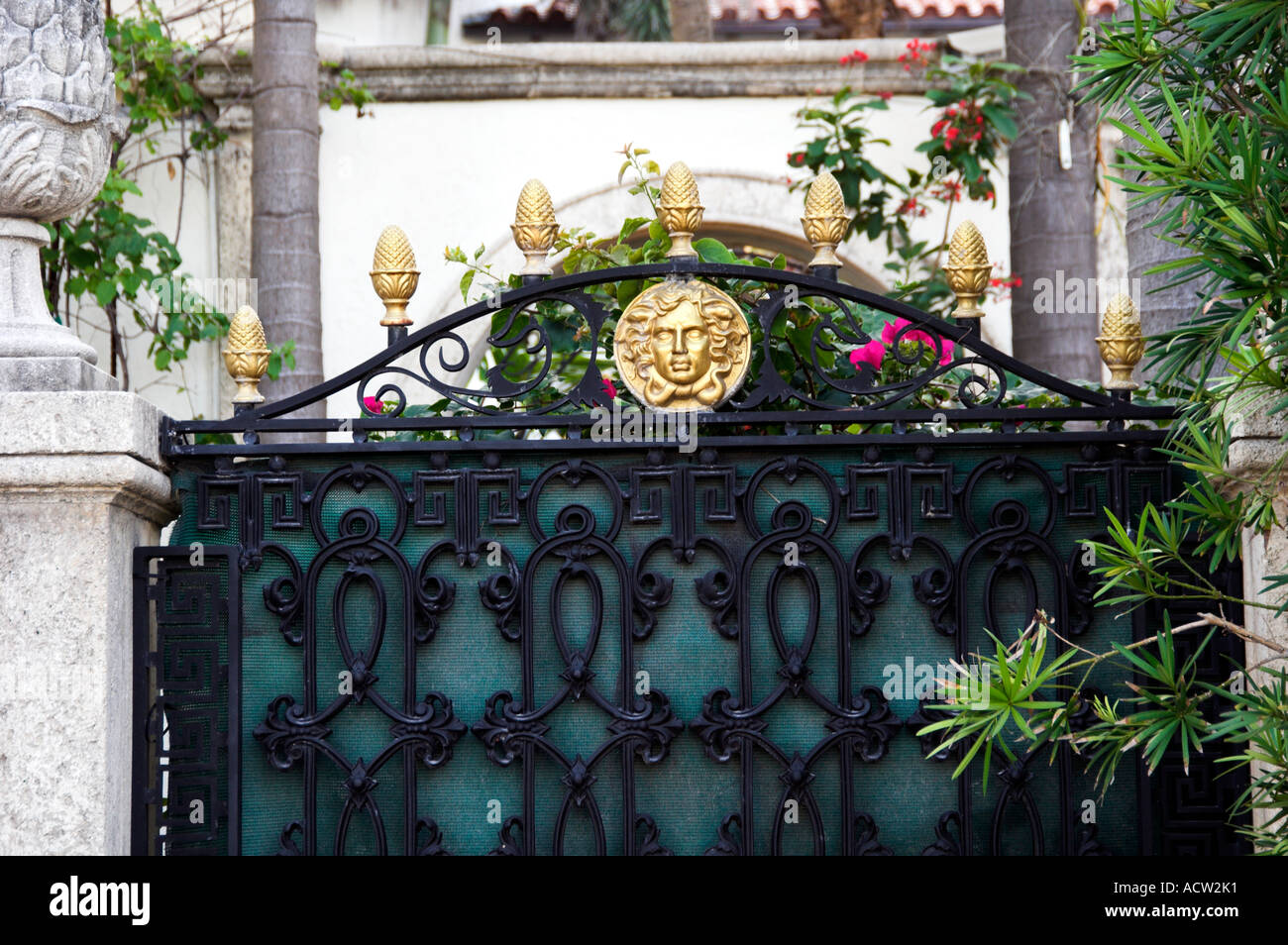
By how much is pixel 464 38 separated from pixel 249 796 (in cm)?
1093

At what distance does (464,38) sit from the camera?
1331cm

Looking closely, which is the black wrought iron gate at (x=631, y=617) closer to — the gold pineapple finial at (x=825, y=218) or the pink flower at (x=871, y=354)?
the gold pineapple finial at (x=825, y=218)

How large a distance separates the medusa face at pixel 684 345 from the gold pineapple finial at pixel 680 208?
0.15m

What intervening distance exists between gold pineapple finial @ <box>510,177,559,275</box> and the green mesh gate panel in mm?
441

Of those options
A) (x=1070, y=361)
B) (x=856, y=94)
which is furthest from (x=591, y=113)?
(x=1070, y=361)

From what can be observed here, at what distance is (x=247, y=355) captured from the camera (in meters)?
3.51

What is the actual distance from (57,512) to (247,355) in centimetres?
57

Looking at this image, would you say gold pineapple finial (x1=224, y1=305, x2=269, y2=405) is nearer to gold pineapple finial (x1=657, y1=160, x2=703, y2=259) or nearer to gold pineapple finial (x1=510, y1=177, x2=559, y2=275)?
gold pineapple finial (x1=510, y1=177, x2=559, y2=275)

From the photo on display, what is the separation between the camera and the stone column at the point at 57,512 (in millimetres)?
3150

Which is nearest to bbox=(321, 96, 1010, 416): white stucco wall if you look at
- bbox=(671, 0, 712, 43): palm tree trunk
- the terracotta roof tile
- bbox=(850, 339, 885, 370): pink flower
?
the terracotta roof tile

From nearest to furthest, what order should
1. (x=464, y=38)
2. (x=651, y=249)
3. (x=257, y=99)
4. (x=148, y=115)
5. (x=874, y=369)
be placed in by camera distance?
(x=874, y=369)
(x=651, y=249)
(x=257, y=99)
(x=148, y=115)
(x=464, y=38)

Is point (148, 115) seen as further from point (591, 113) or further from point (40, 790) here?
point (40, 790)

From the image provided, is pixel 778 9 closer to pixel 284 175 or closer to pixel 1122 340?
pixel 284 175

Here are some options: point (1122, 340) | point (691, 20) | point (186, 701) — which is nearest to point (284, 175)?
point (186, 701)
